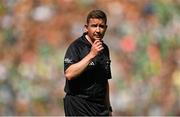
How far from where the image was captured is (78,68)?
423 cm

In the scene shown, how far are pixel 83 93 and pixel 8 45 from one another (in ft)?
14.8

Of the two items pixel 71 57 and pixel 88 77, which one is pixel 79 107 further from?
pixel 71 57

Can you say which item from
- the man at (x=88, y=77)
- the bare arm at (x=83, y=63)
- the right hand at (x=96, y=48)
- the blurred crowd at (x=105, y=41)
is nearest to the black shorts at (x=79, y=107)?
the man at (x=88, y=77)

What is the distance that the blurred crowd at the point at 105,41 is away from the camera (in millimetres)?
8586

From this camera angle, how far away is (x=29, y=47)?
875cm

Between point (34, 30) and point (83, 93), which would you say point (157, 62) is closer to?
point (34, 30)

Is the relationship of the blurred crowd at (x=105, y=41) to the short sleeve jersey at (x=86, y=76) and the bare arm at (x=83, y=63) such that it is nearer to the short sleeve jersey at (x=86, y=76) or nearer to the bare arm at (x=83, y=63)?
the short sleeve jersey at (x=86, y=76)

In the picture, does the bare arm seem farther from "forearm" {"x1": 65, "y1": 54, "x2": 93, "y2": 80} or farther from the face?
the face

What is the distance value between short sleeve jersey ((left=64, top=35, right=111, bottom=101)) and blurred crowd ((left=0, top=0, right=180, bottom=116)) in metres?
4.08

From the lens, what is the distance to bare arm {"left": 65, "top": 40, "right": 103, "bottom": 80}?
4.21 m

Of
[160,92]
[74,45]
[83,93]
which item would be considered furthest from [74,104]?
[160,92]

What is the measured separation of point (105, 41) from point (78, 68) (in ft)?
14.7

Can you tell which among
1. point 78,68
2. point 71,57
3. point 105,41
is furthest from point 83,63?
point 105,41

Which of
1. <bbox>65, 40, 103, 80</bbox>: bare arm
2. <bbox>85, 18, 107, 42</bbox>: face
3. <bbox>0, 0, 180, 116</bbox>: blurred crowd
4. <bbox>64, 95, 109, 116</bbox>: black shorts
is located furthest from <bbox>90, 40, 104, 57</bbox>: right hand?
<bbox>0, 0, 180, 116</bbox>: blurred crowd
